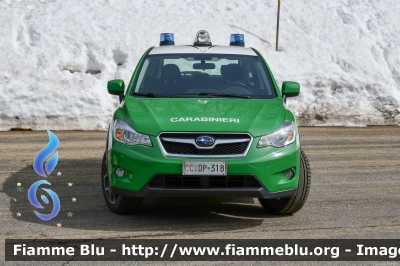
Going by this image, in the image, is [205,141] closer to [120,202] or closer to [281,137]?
[281,137]

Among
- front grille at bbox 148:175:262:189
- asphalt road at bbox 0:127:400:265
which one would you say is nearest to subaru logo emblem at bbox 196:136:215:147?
front grille at bbox 148:175:262:189

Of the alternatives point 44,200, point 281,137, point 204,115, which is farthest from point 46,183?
point 281,137

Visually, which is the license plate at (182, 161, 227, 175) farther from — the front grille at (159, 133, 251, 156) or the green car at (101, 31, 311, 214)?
the front grille at (159, 133, 251, 156)

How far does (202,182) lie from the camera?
7.89 m

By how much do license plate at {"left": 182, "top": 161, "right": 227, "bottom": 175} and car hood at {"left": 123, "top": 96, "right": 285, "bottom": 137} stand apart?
0.32 meters

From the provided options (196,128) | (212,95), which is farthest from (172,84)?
(196,128)

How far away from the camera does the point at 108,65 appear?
17766 mm

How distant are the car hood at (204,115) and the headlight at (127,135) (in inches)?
1.9

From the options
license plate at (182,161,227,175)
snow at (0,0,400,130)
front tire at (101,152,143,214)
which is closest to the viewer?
license plate at (182,161,227,175)

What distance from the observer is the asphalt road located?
786 cm

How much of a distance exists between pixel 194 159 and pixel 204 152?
0.13 meters

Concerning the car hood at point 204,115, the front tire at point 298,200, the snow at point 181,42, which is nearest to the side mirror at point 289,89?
the car hood at point 204,115

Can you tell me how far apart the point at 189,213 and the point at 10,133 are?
7.23 meters

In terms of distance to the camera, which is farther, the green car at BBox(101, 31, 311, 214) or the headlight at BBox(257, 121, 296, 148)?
the headlight at BBox(257, 121, 296, 148)
